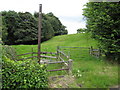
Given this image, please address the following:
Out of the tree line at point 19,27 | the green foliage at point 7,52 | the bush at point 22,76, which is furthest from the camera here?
the tree line at point 19,27

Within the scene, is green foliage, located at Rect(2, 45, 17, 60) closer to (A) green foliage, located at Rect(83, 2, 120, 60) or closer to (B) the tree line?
(A) green foliage, located at Rect(83, 2, 120, 60)

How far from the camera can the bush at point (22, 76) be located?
4066 mm

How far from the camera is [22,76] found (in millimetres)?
4219

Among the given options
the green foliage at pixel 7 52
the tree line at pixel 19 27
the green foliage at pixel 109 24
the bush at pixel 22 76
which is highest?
the tree line at pixel 19 27

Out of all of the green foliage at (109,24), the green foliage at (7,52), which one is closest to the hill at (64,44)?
the green foliage at (109,24)

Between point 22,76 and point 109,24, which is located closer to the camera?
point 22,76

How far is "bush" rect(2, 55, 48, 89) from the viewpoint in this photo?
13.3ft

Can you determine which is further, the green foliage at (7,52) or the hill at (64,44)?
the hill at (64,44)

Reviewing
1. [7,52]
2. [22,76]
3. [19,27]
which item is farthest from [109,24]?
[19,27]

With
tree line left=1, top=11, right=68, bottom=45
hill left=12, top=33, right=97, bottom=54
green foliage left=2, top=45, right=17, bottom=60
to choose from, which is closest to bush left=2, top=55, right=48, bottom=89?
green foliage left=2, top=45, right=17, bottom=60

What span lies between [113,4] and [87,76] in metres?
5.49

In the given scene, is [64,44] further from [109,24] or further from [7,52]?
[7,52]

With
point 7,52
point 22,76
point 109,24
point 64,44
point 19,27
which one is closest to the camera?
point 22,76

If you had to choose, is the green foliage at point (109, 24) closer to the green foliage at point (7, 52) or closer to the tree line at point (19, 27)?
the green foliage at point (7, 52)
